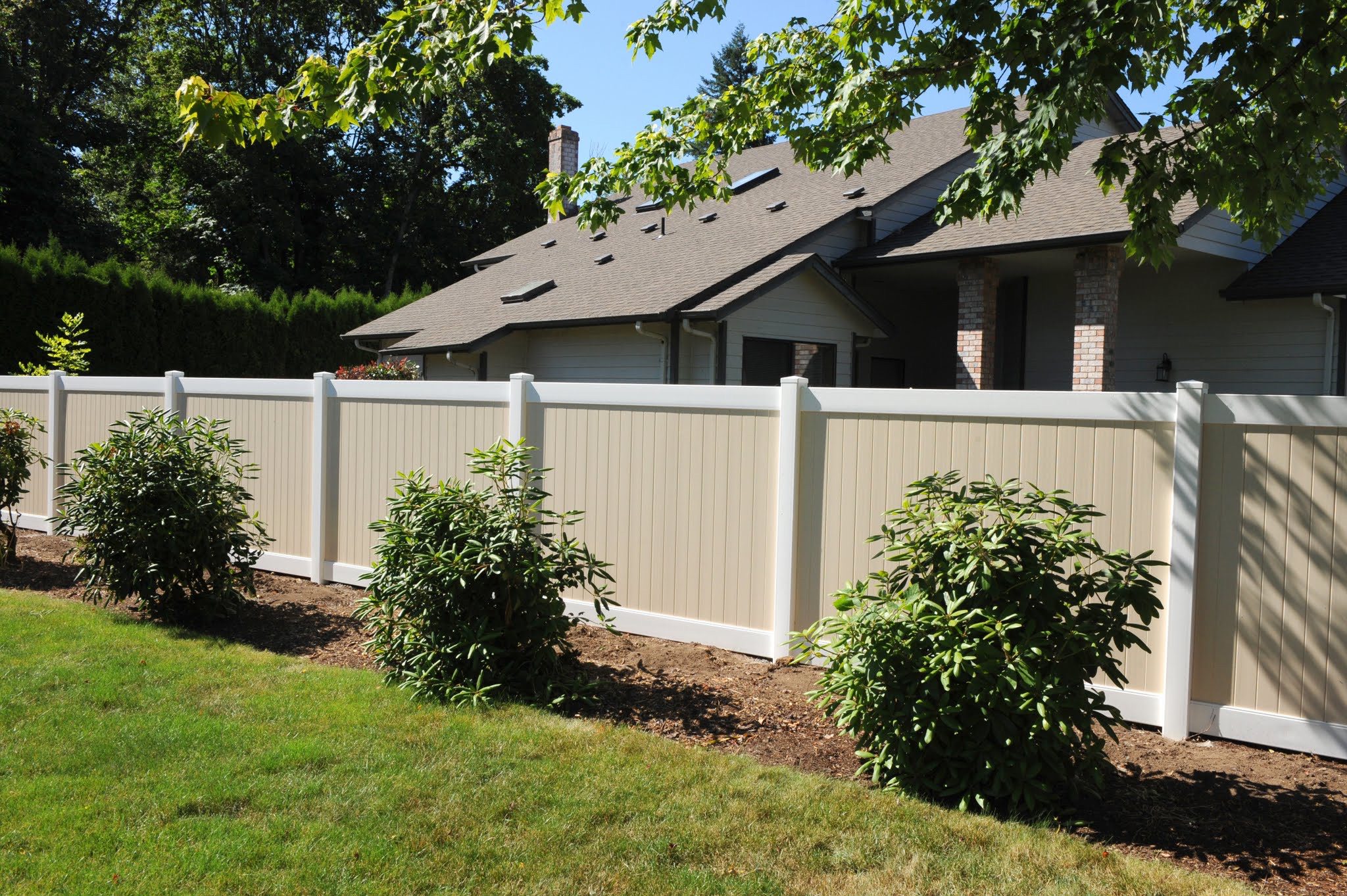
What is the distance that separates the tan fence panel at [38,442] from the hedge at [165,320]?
25.2 feet

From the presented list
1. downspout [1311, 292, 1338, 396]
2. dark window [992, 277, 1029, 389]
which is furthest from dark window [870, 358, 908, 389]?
downspout [1311, 292, 1338, 396]

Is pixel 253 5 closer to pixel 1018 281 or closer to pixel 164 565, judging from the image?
pixel 1018 281

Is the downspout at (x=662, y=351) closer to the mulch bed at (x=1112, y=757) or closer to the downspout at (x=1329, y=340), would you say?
the mulch bed at (x=1112, y=757)

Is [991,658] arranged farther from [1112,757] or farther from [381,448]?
[381,448]

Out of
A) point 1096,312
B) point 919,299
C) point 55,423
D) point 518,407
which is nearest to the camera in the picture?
point 518,407

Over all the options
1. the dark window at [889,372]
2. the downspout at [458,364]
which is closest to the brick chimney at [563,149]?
the downspout at [458,364]

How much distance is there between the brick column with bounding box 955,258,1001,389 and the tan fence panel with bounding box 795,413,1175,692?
27.3 ft

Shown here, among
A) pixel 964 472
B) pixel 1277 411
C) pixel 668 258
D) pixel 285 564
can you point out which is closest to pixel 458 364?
pixel 668 258

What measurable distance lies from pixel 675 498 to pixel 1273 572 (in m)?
3.33

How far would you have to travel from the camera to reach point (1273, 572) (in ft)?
15.1

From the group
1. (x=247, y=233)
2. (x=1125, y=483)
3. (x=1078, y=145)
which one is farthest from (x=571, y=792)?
(x=247, y=233)

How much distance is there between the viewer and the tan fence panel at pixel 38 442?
10.9 metres

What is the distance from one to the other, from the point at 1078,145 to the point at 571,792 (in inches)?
583

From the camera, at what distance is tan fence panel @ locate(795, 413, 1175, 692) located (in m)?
4.92
